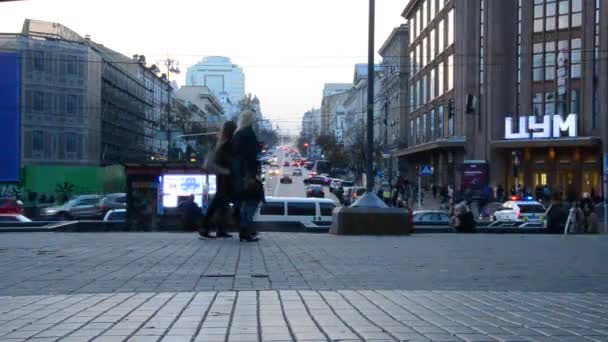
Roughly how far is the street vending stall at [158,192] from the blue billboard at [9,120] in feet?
67.0

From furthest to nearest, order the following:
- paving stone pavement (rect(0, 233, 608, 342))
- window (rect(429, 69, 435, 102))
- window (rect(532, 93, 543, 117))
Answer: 1. window (rect(429, 69, 435, 102))
2. window (rect(532, 93, 543, 117))
3. paving stone pavement (rect(0, 233, 608, 342))

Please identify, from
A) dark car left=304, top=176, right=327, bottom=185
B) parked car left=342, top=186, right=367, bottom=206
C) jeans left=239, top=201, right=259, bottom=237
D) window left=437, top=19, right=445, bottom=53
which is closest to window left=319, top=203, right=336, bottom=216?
parked car left=342, top=186, right=367, bottom=206

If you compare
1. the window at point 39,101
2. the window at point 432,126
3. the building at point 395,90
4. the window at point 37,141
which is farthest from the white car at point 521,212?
the building at point 395,90

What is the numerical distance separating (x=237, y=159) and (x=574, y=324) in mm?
7229

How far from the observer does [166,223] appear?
30672 mm

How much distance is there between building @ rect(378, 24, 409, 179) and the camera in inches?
3605

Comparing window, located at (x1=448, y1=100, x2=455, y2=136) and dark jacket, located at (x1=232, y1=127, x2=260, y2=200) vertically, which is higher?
window, located at (x1=448, y1=100, x2=455, y2=136)

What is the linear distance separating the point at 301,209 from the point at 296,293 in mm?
27779

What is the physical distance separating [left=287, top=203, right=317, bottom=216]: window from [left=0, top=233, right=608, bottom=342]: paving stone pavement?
22382 mm

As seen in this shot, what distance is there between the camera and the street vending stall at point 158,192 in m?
30.8

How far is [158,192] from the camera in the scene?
31.5 m

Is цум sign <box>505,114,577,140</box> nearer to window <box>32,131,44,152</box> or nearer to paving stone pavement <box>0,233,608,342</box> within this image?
window <box>32,131,44,152</box>

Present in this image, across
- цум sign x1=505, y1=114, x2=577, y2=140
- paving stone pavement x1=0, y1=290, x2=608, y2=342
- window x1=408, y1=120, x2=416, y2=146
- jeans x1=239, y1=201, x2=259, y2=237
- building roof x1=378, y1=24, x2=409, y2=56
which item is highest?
building roof x1=378, y1=24, x2=409, y2=56

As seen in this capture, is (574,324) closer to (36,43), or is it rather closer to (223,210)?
(223,210)
